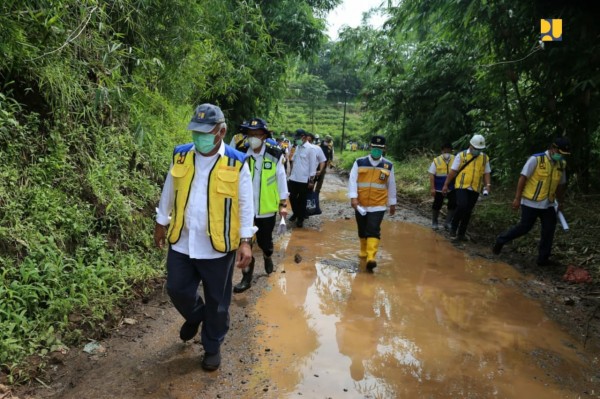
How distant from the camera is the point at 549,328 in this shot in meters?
4.44

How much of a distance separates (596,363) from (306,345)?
97.3 inches

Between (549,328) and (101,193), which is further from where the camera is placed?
(101,193)

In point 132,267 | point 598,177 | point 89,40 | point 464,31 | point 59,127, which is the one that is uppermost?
point 464,31

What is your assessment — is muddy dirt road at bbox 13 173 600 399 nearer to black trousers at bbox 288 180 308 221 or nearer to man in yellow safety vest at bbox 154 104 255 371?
man in yellow safety vest at bbox 154 104 255 371

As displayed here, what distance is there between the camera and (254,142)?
517 centimetres

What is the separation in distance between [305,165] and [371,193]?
268cm

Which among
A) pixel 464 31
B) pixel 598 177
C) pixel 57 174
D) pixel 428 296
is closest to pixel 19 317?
pixel 57 174

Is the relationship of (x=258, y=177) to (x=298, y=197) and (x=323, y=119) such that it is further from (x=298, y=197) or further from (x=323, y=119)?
(x=323, y=119)

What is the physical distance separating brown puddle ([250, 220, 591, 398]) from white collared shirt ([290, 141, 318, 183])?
228 centimetres

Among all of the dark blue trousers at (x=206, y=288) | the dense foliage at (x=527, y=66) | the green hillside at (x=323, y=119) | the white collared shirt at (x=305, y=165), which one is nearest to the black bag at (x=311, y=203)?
the white collared shirt at (x=305, y=165)

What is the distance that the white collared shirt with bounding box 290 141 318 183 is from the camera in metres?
8.52

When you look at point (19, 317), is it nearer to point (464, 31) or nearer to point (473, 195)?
point (473, 195)

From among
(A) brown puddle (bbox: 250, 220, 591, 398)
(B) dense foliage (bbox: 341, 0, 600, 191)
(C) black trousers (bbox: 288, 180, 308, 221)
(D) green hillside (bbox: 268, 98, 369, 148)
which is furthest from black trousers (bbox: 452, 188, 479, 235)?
(D) green hillside (bbox: 268, 98, 369, 148)

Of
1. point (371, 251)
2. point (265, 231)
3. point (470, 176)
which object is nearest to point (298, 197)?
point (371, 251)
